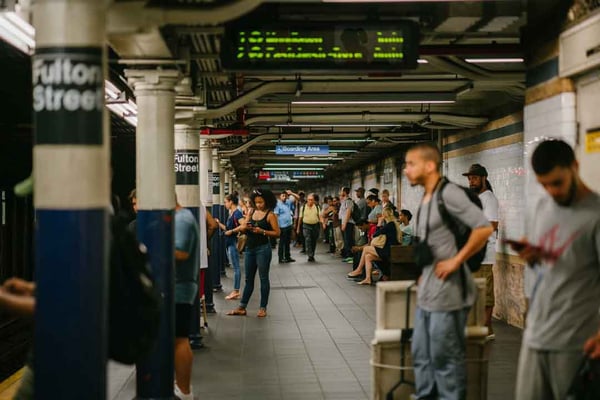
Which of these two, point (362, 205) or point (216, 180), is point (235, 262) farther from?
point (362, 205)

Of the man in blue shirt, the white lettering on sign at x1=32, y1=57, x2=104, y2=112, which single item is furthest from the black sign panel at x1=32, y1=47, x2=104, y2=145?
the man in blue shirt

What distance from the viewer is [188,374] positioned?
596 cm

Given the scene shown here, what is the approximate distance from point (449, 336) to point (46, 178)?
2429 mm

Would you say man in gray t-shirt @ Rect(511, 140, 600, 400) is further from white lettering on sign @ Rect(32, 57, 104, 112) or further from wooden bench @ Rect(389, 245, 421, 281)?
wooden bench @ Rect(389, 245, 421, 281)

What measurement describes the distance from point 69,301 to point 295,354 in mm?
5225

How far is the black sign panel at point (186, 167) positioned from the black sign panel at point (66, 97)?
17.6 ft

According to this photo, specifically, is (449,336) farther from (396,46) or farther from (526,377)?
(396,46)

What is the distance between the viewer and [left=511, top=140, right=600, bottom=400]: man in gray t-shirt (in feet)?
11.1

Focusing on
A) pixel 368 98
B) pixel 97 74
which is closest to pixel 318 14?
pixel 97 74

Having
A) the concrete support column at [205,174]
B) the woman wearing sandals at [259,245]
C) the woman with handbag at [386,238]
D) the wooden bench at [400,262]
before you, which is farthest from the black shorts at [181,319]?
the woman with handbag at [386,238]

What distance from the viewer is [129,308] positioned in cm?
329

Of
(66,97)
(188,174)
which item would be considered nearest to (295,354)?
(188,174)

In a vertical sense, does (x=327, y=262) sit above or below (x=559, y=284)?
below

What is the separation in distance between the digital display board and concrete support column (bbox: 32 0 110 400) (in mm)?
2636
